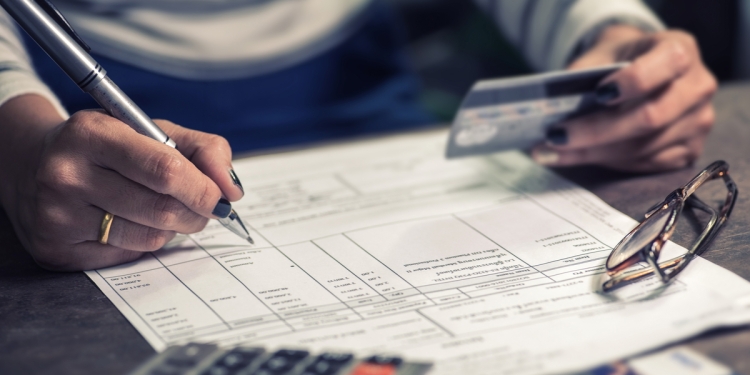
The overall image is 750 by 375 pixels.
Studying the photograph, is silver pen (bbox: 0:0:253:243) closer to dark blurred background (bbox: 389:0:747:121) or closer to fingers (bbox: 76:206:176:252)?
fingers (bbox: 76:206:176:252)

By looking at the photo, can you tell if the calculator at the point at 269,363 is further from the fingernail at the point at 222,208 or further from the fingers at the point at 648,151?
the fingers at the point at 648,151

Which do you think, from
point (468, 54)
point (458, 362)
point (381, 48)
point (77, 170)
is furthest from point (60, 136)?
point (468, 54)

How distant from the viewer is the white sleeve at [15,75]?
1.96 feet

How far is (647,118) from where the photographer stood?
69cm

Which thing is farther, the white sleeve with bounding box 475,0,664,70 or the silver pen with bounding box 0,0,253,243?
the white sleeve with bounding box 475,0,664,70

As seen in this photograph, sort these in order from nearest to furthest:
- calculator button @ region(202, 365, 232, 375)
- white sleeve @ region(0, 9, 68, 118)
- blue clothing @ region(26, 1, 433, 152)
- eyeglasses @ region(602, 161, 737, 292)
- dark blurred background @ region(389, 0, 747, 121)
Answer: calculator button @ region(202, 365, 232, 375) < eyeglasses @ region(602, 161, 737, 292) < white sleeve @ region(0, 9, 68, 118) < blue clothing @ region(26, 1, 433, 152) < dark blurred background @ region(389, 0, 747, 121)

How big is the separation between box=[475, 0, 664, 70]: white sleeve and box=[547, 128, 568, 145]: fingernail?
0.75ft

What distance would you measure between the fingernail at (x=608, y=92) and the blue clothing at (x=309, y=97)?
339mm

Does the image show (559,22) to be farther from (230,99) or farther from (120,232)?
(120,232)

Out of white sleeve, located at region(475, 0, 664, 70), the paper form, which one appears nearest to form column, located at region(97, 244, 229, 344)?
the paper form

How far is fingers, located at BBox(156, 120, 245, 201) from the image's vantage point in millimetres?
510

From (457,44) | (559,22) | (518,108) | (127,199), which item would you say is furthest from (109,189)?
(457,44)

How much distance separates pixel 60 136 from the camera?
1.60 ft

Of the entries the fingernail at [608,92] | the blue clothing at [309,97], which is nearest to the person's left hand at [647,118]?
the fingernail at [608,92]
